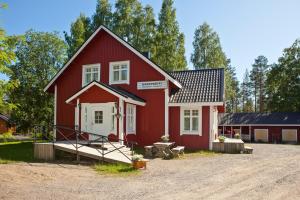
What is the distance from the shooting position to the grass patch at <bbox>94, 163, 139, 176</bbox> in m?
11.3

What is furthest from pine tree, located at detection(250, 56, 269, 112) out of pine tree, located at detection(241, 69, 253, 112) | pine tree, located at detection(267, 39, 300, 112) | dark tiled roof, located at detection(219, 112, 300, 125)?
dark tiled roof, located at detection(219, 112, 300, 125)

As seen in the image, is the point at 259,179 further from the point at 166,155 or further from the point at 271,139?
the point at 271,139

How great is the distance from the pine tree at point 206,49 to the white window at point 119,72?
24634mm

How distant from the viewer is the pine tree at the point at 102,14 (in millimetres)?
37438

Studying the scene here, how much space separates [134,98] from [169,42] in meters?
19.1

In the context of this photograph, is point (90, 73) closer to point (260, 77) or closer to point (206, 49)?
point (206, 49)

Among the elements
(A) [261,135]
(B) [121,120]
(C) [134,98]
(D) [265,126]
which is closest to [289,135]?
(D) [265,126]

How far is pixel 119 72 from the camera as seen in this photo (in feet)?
66.7

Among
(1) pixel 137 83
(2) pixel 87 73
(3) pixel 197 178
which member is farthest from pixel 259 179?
(2) pixel 87 73

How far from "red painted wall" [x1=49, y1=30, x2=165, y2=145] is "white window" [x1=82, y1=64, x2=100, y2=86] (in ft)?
0.83

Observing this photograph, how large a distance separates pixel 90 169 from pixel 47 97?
83.3 ft

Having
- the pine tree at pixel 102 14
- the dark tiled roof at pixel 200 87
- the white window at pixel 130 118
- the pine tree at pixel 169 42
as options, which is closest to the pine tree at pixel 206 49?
the pine tree at pixel 169 42

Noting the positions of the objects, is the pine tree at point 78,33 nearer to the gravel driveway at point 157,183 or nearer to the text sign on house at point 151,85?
the text sign on house at point 151,85

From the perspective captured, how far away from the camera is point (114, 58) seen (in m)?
20.3
